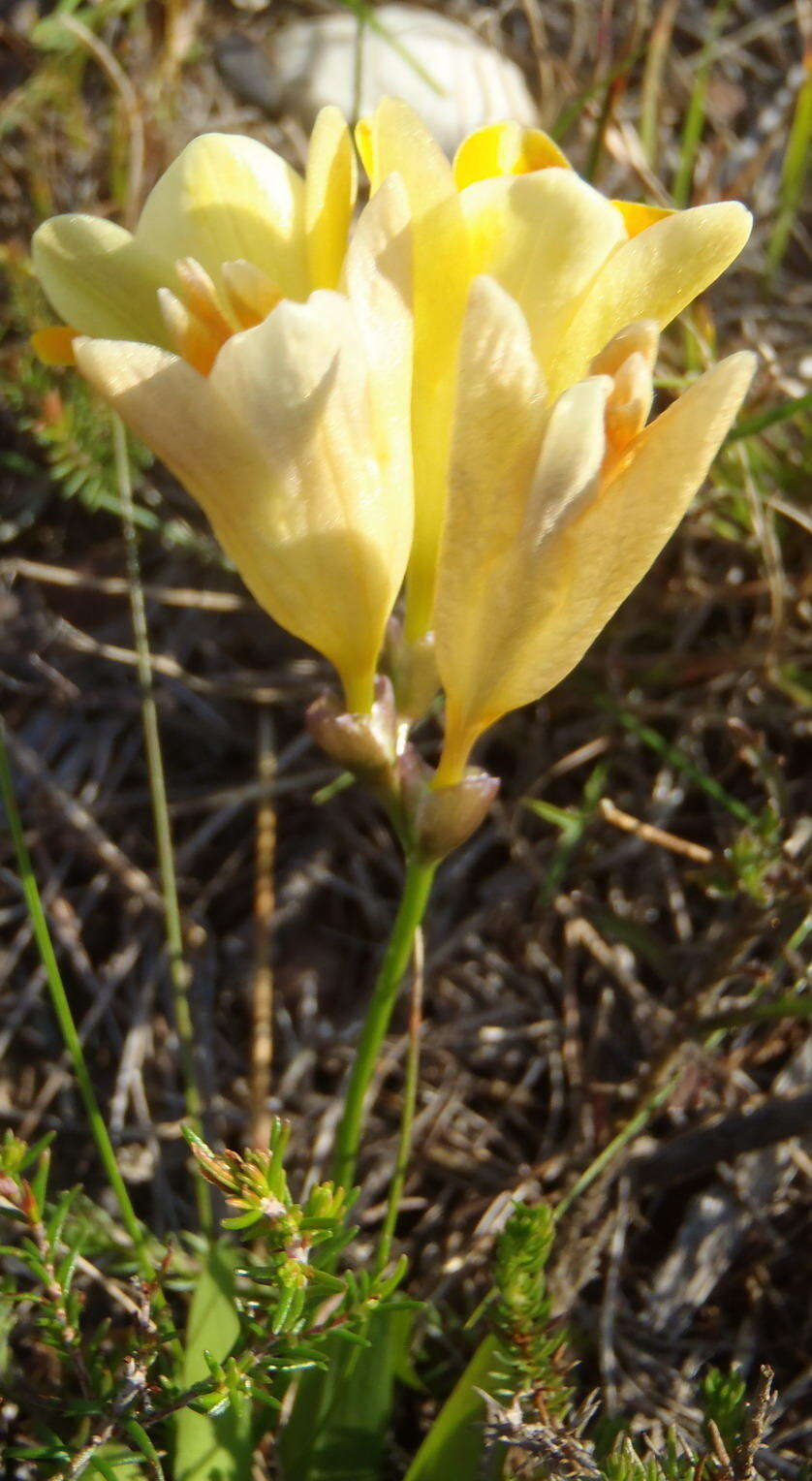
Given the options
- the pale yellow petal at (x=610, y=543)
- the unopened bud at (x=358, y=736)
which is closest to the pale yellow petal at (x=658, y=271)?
the pale yellow petal at (x=610, y=543)

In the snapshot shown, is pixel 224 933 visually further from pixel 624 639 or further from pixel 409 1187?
pixel 624 639

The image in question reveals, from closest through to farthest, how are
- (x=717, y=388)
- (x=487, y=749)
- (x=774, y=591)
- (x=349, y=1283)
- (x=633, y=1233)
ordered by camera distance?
(x=717, y=388) < (x=349, y=1283) < (x=633, y=1233) < (x=774, y=591) < (x=487, y=749)

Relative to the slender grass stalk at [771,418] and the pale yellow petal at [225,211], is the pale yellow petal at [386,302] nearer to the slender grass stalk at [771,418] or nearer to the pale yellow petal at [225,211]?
the pale yellow petal at [225,211]

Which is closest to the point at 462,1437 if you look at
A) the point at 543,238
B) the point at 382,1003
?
the point at 382,1003

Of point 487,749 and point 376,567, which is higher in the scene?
point 376,567

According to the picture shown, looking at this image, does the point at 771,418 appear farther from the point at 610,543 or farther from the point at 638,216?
the point at 610,543

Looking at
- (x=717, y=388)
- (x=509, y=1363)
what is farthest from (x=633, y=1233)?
(x=717, y=388)

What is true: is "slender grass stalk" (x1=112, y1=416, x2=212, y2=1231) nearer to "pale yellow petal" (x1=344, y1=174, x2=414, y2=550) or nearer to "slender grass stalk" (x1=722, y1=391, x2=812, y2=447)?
"pale yellow petal" (x1=344, y1=174, x2=414, y2=550)
